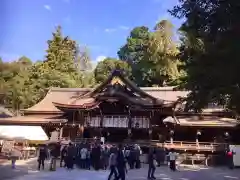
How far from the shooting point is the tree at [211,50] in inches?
461

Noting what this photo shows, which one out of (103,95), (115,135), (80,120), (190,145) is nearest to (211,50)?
(190,145)

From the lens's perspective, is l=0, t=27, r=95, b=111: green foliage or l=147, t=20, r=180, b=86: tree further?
l=0, t=27, r=95, b=111: green foliage

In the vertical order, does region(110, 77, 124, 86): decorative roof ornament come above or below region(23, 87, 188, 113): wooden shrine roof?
above

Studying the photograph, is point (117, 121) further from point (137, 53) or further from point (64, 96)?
point (137, 53)

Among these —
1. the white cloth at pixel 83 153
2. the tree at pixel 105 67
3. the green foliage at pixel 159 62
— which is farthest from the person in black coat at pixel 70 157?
the tree at pixel 105 67

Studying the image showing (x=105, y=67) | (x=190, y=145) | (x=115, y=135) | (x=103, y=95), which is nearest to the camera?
(x=190, y=145)

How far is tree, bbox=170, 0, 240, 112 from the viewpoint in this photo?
1171 cm

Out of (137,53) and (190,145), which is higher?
(137,53)

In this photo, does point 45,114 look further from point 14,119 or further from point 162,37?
point 162,37

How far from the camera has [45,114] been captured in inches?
1443

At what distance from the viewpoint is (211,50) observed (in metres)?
12.5

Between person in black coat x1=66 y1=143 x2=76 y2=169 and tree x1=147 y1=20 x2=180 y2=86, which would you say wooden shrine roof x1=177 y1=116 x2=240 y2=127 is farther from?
tree x1=147 y1=20 x2=180 y2=86

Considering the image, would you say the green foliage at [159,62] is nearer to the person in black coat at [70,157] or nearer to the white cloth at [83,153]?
the white cloth at [83,153]

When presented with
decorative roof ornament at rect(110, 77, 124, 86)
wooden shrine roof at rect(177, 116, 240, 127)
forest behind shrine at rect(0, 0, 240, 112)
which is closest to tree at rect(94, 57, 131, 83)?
forest behind shrine at rect(0, 0, 240, 112)
